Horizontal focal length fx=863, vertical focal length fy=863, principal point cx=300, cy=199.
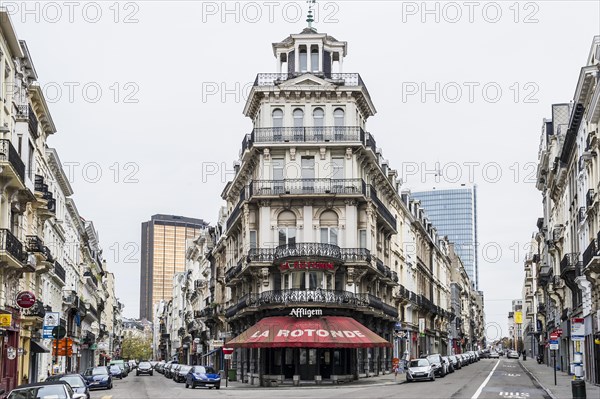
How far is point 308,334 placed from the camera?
1967 inches

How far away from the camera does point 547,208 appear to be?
84.8 metres

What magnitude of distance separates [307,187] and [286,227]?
9.53ft

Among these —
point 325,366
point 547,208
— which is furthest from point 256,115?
point 547,208

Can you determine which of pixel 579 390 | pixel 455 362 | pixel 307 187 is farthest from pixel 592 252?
pixel 455 362

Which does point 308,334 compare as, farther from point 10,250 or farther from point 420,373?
point 10,250

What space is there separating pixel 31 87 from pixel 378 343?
2454 centimetres

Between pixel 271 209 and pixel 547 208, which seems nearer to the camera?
pixel 271 209

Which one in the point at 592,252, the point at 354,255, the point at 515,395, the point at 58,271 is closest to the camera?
the point at 515,395

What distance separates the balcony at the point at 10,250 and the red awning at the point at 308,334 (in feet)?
55.1

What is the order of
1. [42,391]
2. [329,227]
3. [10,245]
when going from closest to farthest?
1. [42,391]
2. [10,245]
3. [329,227]

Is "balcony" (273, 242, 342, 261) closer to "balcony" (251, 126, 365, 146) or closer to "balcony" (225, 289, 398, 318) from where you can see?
"balcony" (225, 289, 398, 318)

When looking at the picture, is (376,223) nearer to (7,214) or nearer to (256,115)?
(256,115)

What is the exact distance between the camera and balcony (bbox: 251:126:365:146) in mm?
55188

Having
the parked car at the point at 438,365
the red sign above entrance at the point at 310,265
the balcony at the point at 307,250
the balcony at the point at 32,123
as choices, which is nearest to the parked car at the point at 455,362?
the parked car at the point at 438,365
